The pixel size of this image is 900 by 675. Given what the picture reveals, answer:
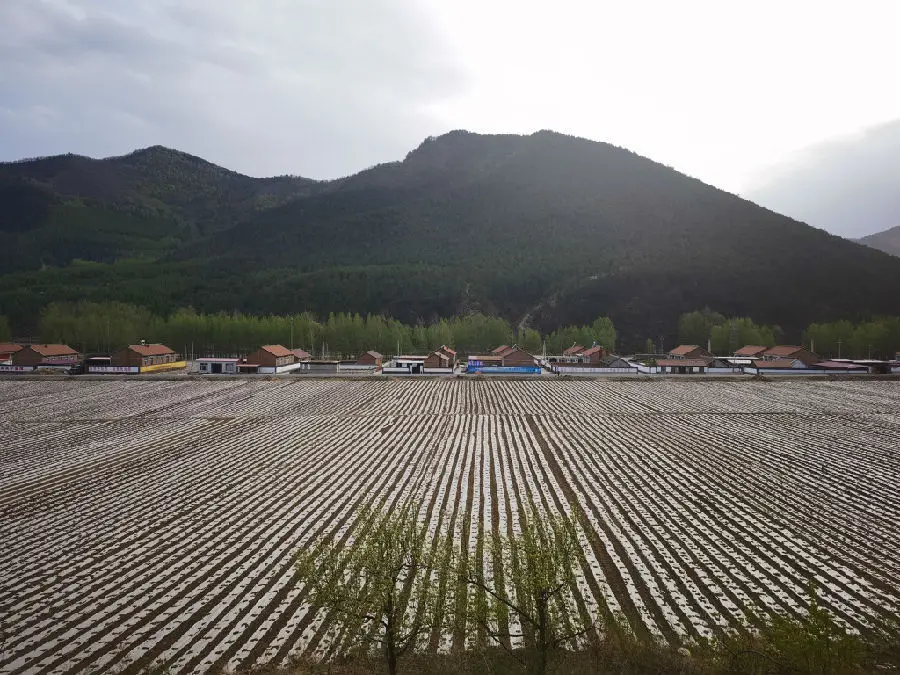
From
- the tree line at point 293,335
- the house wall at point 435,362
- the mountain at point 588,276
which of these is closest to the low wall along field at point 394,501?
the house wall at point 435,362

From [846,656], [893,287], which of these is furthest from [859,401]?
[893,287]

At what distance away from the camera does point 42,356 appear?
68.6m

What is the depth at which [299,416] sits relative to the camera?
127 ft

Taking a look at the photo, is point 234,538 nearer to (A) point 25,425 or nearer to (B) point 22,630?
(B) point 22,630

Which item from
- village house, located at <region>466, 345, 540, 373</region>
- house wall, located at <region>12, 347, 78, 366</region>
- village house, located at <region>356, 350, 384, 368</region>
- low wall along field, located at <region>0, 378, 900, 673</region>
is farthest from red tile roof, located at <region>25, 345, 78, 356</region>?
village house, located at <region>466, 345, 540, 373</region>

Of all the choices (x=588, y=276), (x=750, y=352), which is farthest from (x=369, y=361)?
(x=588, y=276)

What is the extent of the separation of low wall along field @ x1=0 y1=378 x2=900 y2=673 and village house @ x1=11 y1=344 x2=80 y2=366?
32.9 metres

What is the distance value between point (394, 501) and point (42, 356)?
71.9 m

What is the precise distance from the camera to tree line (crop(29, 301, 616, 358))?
84.5 meters

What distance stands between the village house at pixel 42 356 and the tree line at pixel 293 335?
12890mm

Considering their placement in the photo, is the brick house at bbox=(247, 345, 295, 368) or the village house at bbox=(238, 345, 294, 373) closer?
the village house at bbox=(238, 345, 294, 373)

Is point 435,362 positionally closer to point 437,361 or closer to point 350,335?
point 437,361

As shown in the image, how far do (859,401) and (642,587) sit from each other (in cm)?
4275

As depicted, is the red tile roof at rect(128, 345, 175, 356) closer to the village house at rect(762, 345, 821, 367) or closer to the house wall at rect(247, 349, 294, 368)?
the house wall at rect(247, 349, 294, 368)
